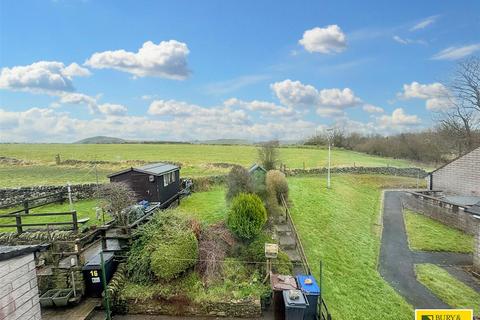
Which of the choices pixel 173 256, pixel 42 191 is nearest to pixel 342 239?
pixel 173 256

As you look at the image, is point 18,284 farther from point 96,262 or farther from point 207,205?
point 207,205

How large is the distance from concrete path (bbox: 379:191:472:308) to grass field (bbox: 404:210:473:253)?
1.55 ft

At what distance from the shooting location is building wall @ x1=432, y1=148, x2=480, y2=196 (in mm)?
22344

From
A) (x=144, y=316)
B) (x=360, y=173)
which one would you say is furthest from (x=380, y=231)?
(x=360, y=173)

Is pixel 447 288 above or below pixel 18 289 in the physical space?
below

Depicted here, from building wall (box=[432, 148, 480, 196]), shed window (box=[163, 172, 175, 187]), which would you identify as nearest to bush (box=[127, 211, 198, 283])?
shed window (box=[163, 172, 175, 187])

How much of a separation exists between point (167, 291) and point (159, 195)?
801 cm

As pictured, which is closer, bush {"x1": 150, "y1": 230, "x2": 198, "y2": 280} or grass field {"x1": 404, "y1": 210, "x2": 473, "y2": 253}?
bush {"x1": 150, "y1": 230, "x2": 198, "y2": 280}

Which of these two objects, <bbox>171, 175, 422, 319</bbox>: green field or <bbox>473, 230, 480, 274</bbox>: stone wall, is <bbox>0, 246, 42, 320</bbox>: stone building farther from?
<bbox>473, 230, 480, 274</bbox>: stone wall

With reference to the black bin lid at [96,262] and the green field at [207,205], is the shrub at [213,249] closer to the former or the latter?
the green field at [207,205]

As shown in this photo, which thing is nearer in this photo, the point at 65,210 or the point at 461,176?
the point at 65,210

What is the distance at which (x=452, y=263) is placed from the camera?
15.1 metres

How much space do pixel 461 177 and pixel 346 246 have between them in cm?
1561

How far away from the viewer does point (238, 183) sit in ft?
47.4
